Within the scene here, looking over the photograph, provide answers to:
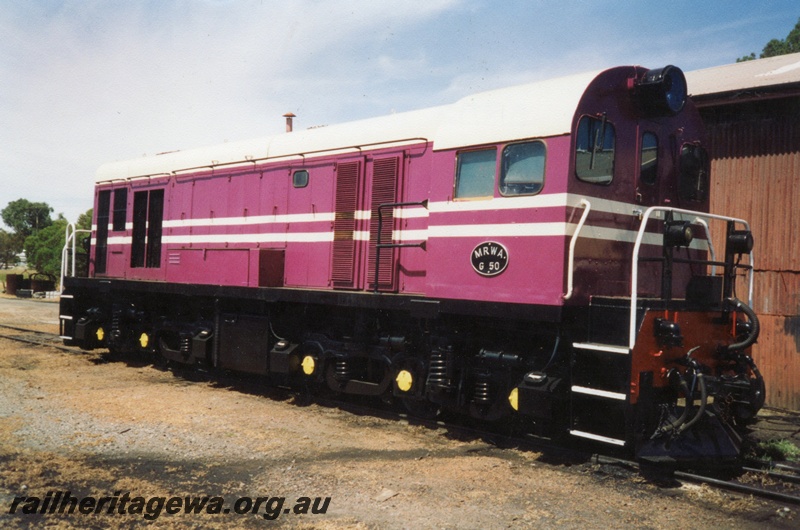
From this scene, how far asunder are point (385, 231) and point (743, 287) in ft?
20.7

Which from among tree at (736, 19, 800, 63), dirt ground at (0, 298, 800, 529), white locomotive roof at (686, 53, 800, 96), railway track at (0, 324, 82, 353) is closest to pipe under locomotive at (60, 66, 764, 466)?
dirt ground at (0, 298, 800, 529)

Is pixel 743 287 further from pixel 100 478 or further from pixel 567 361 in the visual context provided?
pixel 100 478

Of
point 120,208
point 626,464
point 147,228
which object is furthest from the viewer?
point 120,208

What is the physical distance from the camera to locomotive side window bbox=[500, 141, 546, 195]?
655 centimetres

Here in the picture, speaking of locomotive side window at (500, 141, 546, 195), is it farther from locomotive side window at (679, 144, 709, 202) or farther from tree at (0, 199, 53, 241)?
tree at (0, 199, 53, 241)

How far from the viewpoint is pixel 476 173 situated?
7078mm

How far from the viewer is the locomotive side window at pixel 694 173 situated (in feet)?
25.6

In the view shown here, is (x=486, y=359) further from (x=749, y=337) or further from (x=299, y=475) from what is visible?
(x=749, y=337)

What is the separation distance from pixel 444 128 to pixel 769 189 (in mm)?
6326

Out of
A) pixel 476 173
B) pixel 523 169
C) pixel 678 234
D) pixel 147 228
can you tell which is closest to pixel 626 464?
pixel 678 234

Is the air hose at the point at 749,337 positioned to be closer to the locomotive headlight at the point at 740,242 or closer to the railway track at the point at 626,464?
the locomotive headlight at the point at 740,242

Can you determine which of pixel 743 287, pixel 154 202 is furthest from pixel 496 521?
pixel 154 202

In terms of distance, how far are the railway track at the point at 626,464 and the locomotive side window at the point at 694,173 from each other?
3190 millimetres

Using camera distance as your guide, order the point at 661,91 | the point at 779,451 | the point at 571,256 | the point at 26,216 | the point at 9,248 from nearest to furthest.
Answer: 1. the point at 571,256
2. the point at 661,91
3. the point at 779,451
4. the point at 9,248
5. the point at 26,216
